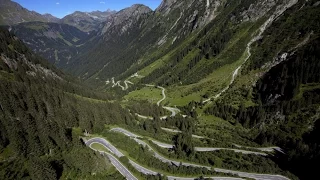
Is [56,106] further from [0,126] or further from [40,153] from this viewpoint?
[40,153]

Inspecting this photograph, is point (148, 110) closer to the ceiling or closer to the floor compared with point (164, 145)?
closer to the ceiling

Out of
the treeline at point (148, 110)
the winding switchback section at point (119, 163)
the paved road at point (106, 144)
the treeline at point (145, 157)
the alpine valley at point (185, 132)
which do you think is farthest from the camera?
the treeline at point (148, 110)

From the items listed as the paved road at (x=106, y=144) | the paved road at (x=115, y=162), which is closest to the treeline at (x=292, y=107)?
the paved road at (x=115, y=162)

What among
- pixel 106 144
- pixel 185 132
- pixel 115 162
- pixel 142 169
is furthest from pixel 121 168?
pixel 185 132

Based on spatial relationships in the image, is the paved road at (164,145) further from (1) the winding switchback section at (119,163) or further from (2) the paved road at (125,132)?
(1) the winding switchback section at (119,163)

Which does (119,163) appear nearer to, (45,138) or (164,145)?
(164,145)

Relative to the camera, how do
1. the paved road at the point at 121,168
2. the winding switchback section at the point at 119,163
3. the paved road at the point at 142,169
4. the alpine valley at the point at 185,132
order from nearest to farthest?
the paved road at the point at 121,168 < the winding switchback section at the point at 119,163 < the alpine valley at the point at 185,132 < the paved road at the point at 142,169

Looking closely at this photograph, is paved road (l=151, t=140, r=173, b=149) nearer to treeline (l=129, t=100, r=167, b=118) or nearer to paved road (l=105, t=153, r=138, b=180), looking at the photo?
paved road (l=105, t=153, r=138, b=180)

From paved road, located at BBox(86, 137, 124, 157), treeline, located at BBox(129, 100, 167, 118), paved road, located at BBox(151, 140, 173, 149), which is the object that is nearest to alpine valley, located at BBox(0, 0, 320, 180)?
paved road, located at BBox(86, 137, 124, 157)

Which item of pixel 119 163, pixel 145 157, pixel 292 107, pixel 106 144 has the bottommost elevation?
pixel 119 163

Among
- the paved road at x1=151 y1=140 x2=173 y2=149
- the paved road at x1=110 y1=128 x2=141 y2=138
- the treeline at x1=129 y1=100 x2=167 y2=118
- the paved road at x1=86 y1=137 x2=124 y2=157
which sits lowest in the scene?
the paved road at x1=151 y1=140 x2=173 y2=149

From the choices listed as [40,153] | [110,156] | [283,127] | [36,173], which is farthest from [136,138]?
[283,127]
